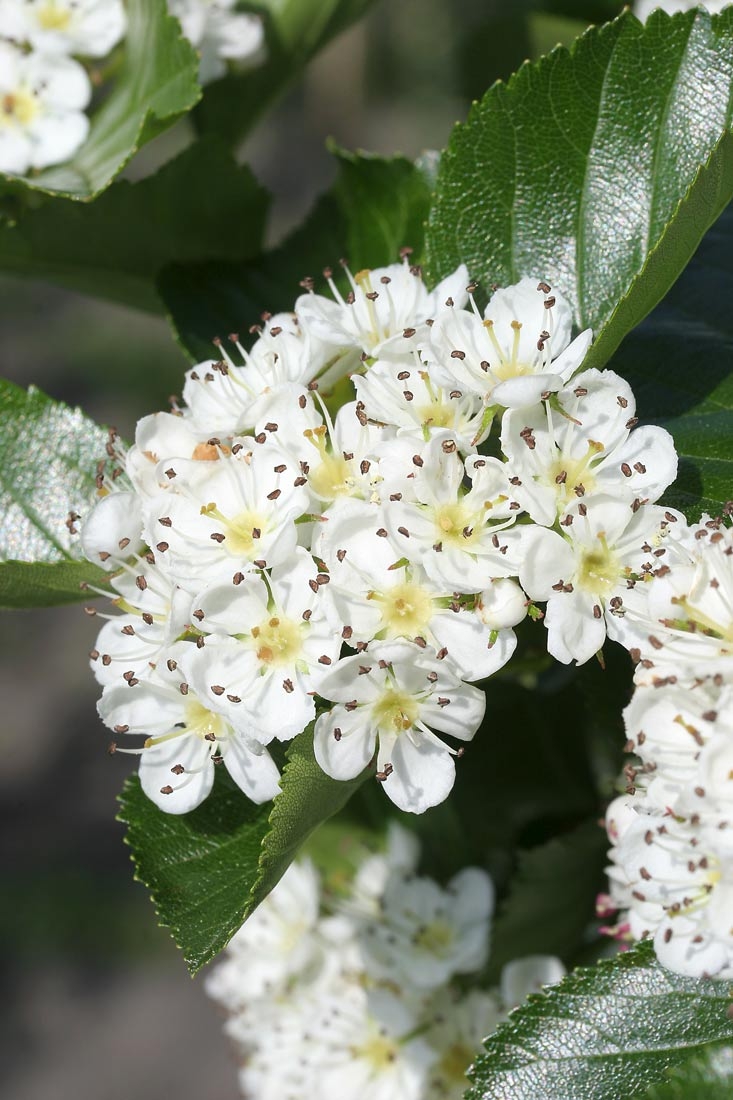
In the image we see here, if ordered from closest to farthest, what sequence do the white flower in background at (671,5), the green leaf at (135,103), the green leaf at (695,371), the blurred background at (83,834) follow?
the green leaf at (695,371) < the green leaf at (135,103) < the white flower in background at (671,5) < the blurred background at (83,834)

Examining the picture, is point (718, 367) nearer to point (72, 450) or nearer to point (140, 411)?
point (72, 450)

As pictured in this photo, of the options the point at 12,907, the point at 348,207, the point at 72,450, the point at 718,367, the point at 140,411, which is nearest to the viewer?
the point at 718,367

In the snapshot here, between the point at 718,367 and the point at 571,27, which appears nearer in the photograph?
the point at 718,367

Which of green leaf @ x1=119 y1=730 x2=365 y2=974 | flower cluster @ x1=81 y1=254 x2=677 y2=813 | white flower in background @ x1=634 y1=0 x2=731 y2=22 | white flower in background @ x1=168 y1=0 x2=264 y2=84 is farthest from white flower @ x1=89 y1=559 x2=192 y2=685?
white flower in background @ x1=634 y1=0 x2=731 y2=22

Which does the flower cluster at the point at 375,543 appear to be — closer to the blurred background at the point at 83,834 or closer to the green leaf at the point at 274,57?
the green leaf at the point at 274,57

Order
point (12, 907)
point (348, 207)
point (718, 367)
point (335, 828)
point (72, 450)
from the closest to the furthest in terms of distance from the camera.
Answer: point (718, 367)
point (72, 450)
point (348, 207)
point (335, 828)
point (12, 907)

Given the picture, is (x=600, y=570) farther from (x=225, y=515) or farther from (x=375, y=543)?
(x=225, y=515)

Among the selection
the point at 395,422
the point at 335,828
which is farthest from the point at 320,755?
the point at 335,828

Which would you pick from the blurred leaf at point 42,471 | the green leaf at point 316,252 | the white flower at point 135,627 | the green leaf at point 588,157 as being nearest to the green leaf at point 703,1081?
the white flower at point 135,627
